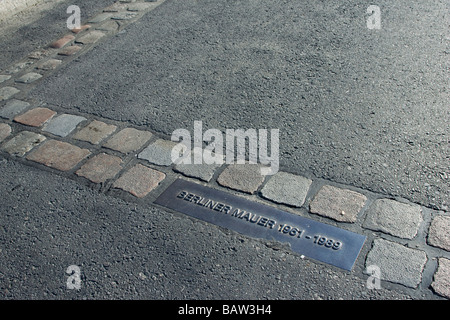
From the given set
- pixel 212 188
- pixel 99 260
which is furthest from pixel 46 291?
pixel 212 188

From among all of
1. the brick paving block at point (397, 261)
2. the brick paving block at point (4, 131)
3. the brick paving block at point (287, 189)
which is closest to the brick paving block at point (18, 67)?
the brick paving block at point (4, 131)

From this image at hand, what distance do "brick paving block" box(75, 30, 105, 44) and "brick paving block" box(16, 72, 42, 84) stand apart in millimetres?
852

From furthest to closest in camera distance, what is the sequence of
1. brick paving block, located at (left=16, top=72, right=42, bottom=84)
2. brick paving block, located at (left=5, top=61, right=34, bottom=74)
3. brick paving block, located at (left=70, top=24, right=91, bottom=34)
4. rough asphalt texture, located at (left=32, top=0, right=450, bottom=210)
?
brick paving block, located at (left=70, top=24, right=91, bottom=34), brick paving block, located at (left=5, top=61, right=34, bottom=74), brick paving block, located at (left=16, top=72, right=42, bottom=84), rough asphalt texture, located at (left=32, top=0, right=450, bottom=210)

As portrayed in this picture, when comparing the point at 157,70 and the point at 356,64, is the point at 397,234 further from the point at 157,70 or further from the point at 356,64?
the point at 157,70

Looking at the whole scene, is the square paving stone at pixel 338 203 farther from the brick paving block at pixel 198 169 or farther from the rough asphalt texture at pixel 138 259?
the brick paving block at pixel 198 169

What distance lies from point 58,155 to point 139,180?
33.9 inches

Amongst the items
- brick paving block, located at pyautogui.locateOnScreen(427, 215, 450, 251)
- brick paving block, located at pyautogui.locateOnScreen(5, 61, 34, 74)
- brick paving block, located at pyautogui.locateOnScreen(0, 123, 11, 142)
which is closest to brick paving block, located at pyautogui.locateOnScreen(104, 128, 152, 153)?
brick paving block, located at pyautogui.locateOnScreen(0, 123, 11, 142)

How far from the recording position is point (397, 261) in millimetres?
2535

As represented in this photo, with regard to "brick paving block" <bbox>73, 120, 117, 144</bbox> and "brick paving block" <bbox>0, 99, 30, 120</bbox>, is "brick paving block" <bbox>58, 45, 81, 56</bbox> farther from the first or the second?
"brick paving block" <bbox>73, 120, 117, 144</bbox>

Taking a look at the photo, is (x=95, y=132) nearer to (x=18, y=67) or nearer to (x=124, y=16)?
(x=18, y=67)

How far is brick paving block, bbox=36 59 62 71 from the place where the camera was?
16.4 feet

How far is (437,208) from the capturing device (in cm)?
282

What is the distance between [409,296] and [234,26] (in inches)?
154

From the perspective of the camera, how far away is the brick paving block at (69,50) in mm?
5250
